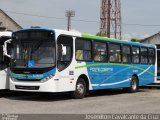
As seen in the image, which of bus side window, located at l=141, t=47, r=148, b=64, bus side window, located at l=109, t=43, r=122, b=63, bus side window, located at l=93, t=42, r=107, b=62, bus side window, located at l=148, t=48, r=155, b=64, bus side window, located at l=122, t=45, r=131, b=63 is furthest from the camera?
bus side window, located at l=148, t=48, r=155, b=64

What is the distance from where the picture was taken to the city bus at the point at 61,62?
52.9 ft

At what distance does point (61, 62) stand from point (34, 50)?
1.12m

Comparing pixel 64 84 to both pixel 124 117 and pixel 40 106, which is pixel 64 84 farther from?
pixel 124 117

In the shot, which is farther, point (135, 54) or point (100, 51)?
point (135, 54)

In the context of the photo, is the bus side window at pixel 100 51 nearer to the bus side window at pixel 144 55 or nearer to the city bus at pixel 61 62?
the city bus at pixel 61 62

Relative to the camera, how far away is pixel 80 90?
17812mm

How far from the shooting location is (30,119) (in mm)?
11047

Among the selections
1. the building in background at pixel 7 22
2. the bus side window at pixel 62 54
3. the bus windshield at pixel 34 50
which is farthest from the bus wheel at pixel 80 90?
the building in background at pixel 7 22

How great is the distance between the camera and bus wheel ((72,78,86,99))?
57.6ft

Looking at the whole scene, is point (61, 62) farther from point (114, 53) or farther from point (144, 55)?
point (144, 55)

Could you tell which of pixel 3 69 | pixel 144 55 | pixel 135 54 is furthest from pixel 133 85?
pixel 3 69

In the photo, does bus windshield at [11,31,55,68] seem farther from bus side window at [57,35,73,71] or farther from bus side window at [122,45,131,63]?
bus side window at [122,45,131,63]

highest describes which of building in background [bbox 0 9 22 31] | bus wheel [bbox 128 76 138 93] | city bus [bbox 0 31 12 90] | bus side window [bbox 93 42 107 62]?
building in background [bbox 0 9 22 31]

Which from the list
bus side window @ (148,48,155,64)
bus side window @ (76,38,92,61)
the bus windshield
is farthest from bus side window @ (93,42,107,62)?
bus side window @ (148,48,155,64)
